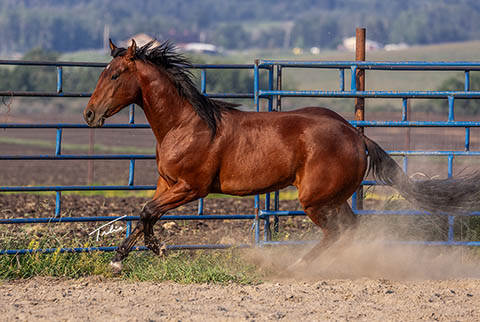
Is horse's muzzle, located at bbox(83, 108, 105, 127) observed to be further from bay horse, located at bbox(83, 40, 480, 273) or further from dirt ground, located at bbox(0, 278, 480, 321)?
dirt ground, located at bbox(0, 278, 480, 321)

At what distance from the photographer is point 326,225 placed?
598 cm

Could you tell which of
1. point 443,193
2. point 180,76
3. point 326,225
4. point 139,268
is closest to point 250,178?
point 326,225

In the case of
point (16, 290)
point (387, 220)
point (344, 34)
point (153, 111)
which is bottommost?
point (16, 290)

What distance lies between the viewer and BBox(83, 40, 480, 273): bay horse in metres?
5.75

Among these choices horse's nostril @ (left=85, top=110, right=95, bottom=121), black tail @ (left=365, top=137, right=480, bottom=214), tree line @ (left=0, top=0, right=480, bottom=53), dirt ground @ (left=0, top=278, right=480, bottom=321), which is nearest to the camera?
dirt ground @ (left=0, top=278, right=480, bottom=321)

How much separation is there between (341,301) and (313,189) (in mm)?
1111

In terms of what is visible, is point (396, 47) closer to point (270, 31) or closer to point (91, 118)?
point (270, 31)

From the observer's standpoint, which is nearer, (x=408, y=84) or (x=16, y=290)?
(x=16, y=290)

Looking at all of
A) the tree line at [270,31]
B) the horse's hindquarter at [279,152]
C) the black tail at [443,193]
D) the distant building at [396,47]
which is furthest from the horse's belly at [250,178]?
the distant building at [396,47]

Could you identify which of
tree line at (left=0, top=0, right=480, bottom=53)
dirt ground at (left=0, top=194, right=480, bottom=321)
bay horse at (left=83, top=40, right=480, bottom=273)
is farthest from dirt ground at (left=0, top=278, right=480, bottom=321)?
tree line at (left=0, top=0, right=480, bottom=53)

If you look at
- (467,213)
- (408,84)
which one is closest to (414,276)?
(467,213)

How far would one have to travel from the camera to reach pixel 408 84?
213 ft

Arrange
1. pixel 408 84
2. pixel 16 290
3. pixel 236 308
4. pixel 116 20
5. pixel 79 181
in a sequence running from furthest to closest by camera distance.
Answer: pixel 116 20 < pixel 408 84 < pixel 79 181 < pixel 16 290 < pixel 236 308

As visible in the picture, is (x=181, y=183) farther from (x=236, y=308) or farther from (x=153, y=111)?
(x=236, y=308)
